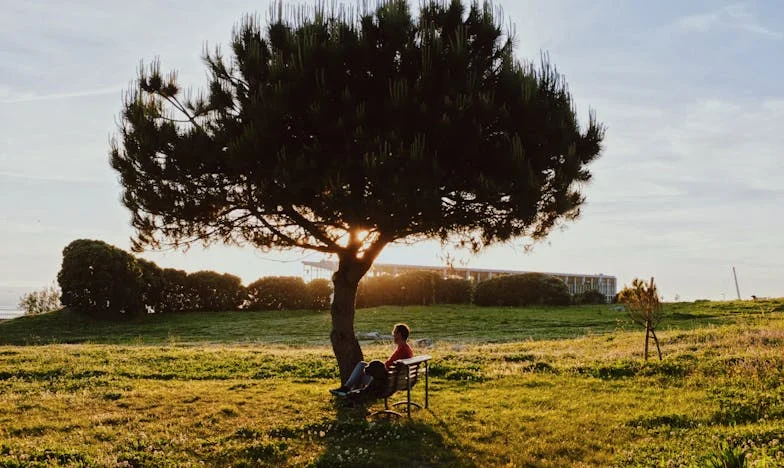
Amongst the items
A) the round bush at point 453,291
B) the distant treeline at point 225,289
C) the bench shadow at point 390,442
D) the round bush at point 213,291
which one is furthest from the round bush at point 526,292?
the bench shadow at point 390,442

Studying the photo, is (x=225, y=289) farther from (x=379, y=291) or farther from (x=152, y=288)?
(x=379, y=291)

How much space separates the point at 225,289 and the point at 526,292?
20503 millimetres

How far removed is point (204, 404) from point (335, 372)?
180 inches

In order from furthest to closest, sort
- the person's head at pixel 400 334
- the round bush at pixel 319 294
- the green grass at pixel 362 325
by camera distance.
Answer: the round bush at pixel 319 294 → the green grass at pixel 362 325 → the person's head at pixel 400 334

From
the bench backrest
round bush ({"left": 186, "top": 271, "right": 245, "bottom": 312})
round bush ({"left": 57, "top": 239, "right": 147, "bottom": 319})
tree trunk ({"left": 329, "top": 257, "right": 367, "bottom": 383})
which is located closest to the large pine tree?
tree trunk ({"left": 329, "top": 257, "right": 367, "bottom": 383})

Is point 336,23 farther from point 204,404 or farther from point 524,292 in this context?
point 524,292

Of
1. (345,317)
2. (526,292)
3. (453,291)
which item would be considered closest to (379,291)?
(453,291)

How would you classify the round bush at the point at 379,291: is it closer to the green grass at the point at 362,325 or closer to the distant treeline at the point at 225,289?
the distant treeline at the point at 225,289

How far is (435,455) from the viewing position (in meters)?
8.64

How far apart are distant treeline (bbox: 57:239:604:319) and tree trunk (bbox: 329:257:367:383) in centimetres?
2680

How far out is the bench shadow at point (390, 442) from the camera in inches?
327

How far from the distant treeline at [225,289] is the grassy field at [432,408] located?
1633 centimetres

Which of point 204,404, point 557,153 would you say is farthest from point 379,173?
point 204,404

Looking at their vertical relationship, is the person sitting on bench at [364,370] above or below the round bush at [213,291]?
below
